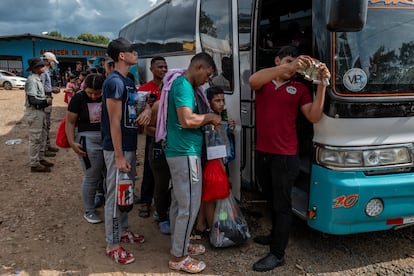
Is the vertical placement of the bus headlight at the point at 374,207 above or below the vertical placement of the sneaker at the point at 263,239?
above

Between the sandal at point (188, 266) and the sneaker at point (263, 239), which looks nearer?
the sandal at point (188, 266)

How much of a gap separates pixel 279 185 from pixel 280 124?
51 centimetres

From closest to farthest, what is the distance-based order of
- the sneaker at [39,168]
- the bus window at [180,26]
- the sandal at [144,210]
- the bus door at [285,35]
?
1. the bus door at [285,35]
2. the sandal at [144,210]
3. the bus window at [180,26]
4. the sneaker at [39,168]

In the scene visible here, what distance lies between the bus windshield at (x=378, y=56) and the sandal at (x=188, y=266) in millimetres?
1872

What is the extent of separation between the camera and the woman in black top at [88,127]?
4047 mm

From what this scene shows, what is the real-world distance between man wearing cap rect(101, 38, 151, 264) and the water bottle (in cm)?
5

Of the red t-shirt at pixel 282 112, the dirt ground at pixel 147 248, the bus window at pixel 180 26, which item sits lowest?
the dirt ground at pixel 147 248

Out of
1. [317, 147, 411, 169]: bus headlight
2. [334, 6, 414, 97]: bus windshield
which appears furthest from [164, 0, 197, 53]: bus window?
[317, 147, 411, 169]: bus headlight

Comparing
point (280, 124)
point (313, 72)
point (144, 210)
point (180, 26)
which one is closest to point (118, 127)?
point (280, 124)

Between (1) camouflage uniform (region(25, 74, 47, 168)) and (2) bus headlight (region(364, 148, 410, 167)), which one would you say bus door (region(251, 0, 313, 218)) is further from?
(1) camouflage uniform (region(25, 74, 47, 168))

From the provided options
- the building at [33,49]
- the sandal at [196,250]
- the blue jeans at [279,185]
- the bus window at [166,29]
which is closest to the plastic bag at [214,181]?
the blue jeans at [279,185]

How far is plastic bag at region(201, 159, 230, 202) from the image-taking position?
353 centimetres

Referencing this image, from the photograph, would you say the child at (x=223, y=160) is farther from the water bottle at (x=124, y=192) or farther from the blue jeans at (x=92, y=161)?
the blue jeans at (x=92, y=161)

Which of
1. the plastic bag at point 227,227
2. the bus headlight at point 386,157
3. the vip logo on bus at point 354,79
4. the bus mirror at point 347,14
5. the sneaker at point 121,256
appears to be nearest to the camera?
the bus mirror at point 347,14
